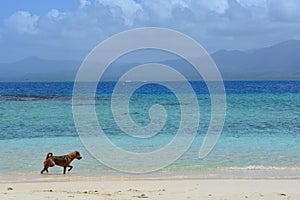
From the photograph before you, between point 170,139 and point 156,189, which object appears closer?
point 156,189

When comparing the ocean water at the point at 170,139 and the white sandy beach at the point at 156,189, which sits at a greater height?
the ocean water at the point at 170,139

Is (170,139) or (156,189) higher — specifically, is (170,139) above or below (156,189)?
above

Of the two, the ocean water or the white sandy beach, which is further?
the ocean water

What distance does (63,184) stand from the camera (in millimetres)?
10336

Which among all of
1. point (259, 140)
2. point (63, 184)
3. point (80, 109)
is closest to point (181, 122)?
point (259, 140)

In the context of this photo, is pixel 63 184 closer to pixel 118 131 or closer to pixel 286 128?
pixel 118 131

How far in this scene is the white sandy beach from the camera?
8.74 metres

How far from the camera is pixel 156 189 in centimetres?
950

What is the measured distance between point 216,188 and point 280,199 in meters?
1.42

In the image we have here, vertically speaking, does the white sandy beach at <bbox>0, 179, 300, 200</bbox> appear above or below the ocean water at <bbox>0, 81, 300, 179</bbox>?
below

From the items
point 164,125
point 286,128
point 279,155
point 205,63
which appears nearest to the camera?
point 205,63

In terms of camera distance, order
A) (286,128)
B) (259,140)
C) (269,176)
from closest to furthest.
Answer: (269,176) < (259,140) < (286,128)

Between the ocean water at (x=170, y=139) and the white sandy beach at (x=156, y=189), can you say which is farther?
the ocean water at (x=170, y=139)

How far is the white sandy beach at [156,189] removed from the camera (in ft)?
28.7
